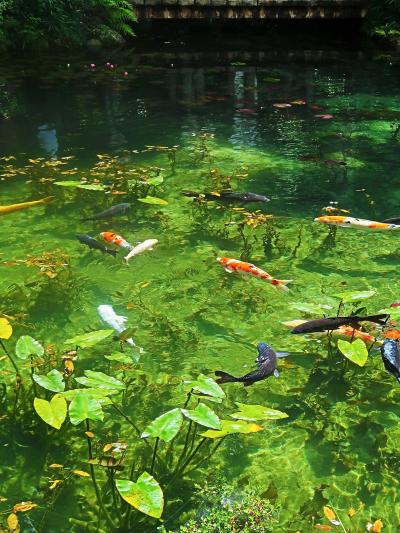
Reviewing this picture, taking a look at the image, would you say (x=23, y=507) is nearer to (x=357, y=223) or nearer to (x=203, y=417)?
(x=203, y=417)

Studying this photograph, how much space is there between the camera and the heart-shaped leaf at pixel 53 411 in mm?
2363

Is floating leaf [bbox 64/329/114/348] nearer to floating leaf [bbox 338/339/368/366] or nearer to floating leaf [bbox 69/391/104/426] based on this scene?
floating leaf [bbox 69/391/104/426]

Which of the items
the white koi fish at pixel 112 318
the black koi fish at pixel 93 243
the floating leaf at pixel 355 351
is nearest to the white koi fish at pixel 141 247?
the black koi fish at pixel 93 243

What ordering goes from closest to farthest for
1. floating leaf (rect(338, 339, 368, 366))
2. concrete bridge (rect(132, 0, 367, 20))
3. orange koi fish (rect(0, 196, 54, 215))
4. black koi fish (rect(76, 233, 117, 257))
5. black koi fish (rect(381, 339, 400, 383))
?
floating leaf (rect(338, 339, 368, 366)) → black koi fish (rect(381, 339, 400, 383)) → black koi fish (rect(76, 233, 117, 257)) → orange koi fish (rect(0, 196, 54, 215)) → concrete bridge (rect(132, 0, 367, 20))

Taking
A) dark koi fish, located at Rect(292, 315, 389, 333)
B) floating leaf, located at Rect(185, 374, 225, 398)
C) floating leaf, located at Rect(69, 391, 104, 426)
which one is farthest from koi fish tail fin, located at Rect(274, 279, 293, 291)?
floating leaf, located at Rect(69, 391, 104, 426)

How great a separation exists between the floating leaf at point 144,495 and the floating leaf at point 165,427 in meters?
→ 0.16

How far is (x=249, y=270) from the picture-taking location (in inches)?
165

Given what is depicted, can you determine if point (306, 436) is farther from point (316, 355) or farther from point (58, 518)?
point (58, 518)

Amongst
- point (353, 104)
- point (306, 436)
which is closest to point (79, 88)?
point (353, 104)

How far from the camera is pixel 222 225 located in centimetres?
536

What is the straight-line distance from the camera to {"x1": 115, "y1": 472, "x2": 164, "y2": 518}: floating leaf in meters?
2.08

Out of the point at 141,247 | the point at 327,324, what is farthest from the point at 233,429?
the point at 141,247

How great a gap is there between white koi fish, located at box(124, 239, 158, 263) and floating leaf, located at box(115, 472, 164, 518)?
254cm

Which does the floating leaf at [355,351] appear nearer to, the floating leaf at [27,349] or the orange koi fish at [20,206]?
the floating leaf at [27,349]
